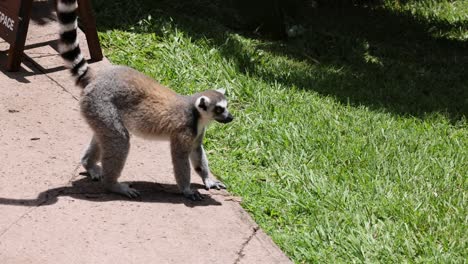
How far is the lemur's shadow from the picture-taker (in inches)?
205

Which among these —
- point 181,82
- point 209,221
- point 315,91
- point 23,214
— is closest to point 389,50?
point 315,91

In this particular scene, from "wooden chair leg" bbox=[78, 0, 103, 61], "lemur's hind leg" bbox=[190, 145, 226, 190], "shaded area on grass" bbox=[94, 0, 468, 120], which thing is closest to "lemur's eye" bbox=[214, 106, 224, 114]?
"lemur's hind leg" bbox=[190, 145, 226, 190]

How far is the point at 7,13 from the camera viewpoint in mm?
7387

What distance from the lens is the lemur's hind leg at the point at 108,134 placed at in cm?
526

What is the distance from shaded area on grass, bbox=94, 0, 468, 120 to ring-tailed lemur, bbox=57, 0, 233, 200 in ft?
8.18

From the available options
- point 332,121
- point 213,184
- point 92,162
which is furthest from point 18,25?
point 332,121

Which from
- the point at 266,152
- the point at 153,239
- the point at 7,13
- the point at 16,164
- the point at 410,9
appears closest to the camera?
the point at 153,239

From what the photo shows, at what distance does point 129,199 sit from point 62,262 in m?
0.95

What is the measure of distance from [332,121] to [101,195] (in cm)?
258

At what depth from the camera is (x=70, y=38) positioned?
5.51 metres

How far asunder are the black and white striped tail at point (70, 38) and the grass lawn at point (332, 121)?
1406 millimetres

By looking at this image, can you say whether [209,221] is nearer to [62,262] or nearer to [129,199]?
[129,199]

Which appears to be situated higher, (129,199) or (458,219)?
(458,219)

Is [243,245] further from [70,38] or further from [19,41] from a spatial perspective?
[19,41]
